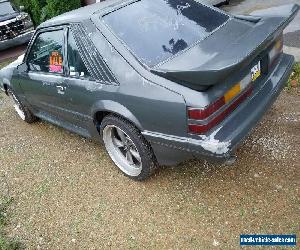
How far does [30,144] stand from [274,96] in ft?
10.9

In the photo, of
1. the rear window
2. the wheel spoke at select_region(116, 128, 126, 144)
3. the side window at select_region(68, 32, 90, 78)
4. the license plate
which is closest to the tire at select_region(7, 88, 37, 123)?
the side window at select_region(68, 32, 90, 78)

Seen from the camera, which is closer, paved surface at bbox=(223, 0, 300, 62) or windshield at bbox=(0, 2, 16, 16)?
paved surface at bbox=(223, 0, 300, 62)

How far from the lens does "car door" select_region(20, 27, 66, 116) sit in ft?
13.1

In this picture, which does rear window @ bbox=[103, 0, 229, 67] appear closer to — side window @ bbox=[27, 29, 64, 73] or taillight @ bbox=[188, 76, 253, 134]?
taillight @ bbox=[188, 76, 253, 134]

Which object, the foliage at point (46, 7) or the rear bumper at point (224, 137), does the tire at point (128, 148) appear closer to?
the rear bumper at point (224, 137)

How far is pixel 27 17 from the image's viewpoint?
32.0ft

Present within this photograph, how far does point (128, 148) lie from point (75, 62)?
1042 millimetres

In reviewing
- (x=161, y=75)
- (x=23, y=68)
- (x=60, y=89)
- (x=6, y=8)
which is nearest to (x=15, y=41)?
(x=6, y=8)

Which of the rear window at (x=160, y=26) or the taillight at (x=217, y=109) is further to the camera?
the rear window at (x=160, y=26)

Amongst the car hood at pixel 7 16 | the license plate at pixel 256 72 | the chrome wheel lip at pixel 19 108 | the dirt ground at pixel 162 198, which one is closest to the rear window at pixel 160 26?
the license plate at pixel 256 72

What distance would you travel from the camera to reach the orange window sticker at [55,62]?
3993mm

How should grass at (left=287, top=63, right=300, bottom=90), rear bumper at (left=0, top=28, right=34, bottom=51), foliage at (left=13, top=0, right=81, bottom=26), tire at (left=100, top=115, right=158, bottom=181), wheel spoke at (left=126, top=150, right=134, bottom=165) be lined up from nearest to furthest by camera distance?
tire at (left=100, top=115, right=158, bottom=181), wheel spoke at (left=126, top=150, right=134, bottom=165), grass at (left=287, top=63, right=300, bottom=90), rear bumper at (left=0, top=28, right=34, bottom=51), foliage at (left=13, top=0, right=81, bottom=26)

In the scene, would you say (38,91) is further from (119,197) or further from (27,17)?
(27,17)

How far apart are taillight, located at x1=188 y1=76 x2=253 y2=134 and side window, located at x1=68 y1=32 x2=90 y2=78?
4.26 ft
